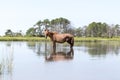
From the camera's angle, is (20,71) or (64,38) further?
(64,38)

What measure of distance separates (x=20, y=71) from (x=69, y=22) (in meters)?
66.1

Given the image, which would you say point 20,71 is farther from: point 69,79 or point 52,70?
point 69,79

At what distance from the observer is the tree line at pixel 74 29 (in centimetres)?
6986

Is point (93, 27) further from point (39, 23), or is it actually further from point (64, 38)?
point (64, 38)

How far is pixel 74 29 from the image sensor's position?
75.6 metres

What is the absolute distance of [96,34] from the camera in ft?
260

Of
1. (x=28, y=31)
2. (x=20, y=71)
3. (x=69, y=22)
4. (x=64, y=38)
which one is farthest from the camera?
(x=69, y=22)

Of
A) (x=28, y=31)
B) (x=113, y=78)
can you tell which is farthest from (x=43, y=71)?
(x=28, y=31)

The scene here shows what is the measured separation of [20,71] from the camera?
1092cm

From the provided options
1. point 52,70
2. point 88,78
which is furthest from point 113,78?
point 52,70

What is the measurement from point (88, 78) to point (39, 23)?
6145 centimetres

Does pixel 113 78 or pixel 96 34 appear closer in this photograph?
pixel 113 78

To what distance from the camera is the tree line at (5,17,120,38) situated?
69.9 metres

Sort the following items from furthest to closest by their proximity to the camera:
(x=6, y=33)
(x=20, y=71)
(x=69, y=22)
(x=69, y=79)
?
(x=69, y=22), (x=6, y=33), (x=20, y=71), (x=69, y=79)
